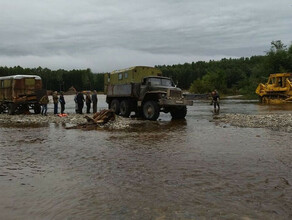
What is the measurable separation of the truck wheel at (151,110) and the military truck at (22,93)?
7.33 metres

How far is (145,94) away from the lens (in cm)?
1692

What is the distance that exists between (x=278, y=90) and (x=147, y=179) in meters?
28.5

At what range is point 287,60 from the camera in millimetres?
45844

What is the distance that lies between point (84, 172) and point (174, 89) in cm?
1106

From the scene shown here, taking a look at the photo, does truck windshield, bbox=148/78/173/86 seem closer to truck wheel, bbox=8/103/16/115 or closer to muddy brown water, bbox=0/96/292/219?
muddy brown water, bbox=0/96/292/219

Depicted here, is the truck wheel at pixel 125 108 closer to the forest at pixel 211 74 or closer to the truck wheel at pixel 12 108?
the truck wheel at pixel 12 108

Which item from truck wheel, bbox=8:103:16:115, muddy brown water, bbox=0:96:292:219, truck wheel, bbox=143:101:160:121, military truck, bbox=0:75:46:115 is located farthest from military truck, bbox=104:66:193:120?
muddy brown water, bbox=0:96:292:219

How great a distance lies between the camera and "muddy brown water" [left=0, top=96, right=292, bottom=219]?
412 cm

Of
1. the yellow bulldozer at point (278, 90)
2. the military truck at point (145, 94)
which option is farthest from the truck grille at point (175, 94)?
the yellow bulldozer at point (278, 90)

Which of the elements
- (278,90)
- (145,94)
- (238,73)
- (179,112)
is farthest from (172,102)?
(238,73)

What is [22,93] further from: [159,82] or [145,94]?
[159,82]

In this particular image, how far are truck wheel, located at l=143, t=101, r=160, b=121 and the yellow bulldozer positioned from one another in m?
18.3

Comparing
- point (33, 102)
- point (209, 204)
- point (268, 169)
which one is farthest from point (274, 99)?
point (209, 204)

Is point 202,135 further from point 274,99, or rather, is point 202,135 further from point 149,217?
point 274,99
